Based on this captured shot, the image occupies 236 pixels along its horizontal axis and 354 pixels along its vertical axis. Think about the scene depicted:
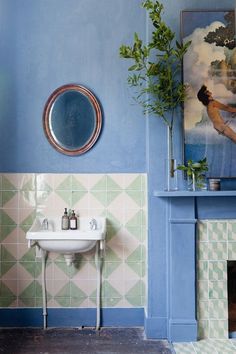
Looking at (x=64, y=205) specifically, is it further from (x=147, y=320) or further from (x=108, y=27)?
(x=108, y=27)

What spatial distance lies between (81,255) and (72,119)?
116 centimetres

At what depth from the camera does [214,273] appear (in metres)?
2.50

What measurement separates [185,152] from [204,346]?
1.44 metres

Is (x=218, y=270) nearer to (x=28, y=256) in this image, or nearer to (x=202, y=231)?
(x=202, y=231)

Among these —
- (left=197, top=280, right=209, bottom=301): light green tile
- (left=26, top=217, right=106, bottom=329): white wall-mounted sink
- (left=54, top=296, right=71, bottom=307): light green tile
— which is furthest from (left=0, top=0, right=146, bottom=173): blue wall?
(left=54, top=296, right=71, bottom=307): light green tile

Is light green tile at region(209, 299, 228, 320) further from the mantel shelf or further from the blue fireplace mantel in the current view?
the mantel shelf

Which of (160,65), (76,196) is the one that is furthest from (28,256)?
(160,65)

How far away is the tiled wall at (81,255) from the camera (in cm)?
274

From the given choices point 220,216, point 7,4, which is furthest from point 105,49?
point 220,216

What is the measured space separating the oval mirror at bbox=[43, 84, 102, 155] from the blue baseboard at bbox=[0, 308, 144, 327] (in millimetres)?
1347

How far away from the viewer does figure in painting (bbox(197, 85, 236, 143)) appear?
255 cm

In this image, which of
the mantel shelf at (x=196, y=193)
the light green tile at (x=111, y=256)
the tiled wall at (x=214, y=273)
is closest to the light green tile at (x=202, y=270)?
the tiled wall at (x=214, y=273)

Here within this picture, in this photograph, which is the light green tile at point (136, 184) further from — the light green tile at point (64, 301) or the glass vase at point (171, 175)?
the light green tile at point (64, 301)

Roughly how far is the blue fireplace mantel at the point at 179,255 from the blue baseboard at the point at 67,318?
247mm
